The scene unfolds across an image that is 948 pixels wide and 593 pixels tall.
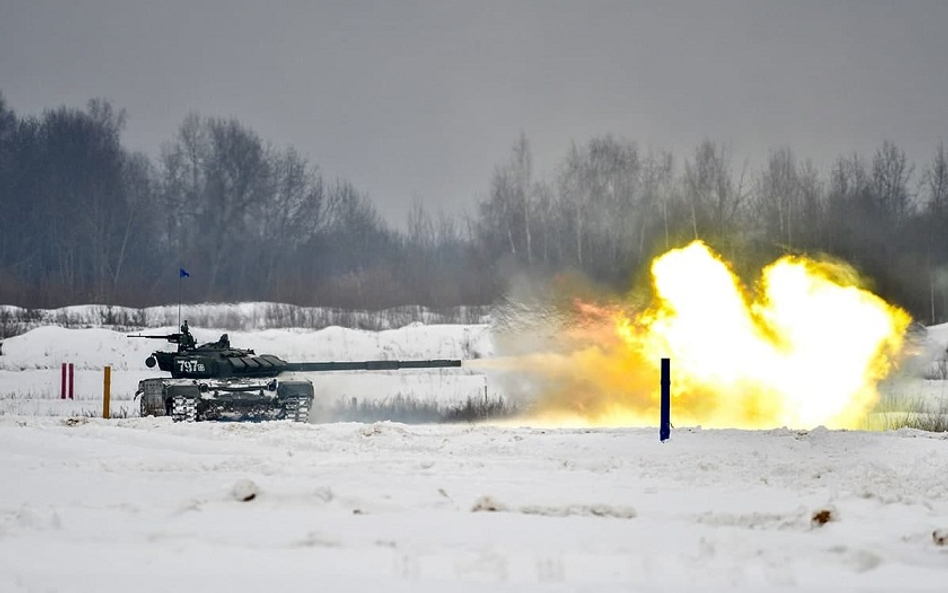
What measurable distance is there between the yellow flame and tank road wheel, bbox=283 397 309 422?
459cm

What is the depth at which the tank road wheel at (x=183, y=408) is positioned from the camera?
19828mm

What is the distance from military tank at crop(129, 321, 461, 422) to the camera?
19906 mm

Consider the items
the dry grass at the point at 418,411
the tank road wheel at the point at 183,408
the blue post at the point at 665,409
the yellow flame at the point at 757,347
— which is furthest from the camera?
the dry grass at the point at 418,411

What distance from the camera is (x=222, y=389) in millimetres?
20250

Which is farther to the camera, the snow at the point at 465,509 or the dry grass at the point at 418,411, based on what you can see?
the dry grass at the point at 418,411

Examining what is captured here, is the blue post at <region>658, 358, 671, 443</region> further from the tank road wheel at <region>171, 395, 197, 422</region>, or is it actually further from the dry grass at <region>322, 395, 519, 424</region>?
the tank road wheel at <region>171, 395, 197, 422</region>

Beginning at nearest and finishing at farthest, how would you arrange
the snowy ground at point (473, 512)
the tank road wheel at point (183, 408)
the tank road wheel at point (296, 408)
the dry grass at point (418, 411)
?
the snowy ground at point (473, 512) → the tank road wheel at point (183, 408) → the tank road wheel at point (296, 408) → the dry grass at point (418, 411)

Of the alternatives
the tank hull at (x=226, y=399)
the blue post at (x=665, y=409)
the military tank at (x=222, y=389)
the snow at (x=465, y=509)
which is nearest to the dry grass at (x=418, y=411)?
the military tank at (x=222, y=389)

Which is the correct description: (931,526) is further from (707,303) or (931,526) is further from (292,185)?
(292,185)

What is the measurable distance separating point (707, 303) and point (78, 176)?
196 feet

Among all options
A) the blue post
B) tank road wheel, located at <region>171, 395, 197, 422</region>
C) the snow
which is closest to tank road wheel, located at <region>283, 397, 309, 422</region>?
tank road wheel, located at <region>171, 395, 197, 422</region>

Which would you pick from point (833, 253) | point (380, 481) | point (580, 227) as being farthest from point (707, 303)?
point (580, 227)

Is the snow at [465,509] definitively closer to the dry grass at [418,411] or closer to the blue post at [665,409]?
the blue post at [665,409]

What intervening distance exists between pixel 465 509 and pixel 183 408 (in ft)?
37.1
